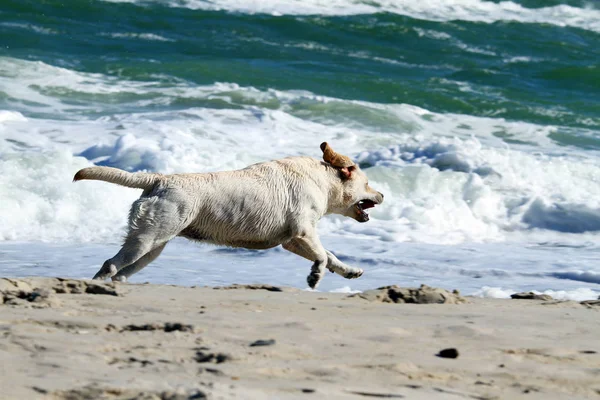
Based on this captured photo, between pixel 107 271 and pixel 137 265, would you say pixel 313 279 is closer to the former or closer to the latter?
pixel 137 265

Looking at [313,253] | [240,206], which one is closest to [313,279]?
[313,253]

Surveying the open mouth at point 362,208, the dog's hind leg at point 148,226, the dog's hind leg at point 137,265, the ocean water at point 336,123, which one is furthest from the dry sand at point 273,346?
the ocean water at point 336,123

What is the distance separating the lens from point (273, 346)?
16.5 feet

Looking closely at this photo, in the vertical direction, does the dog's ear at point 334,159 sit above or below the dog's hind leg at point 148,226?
above

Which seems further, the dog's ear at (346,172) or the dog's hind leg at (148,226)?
the dog's ear at (346,172)

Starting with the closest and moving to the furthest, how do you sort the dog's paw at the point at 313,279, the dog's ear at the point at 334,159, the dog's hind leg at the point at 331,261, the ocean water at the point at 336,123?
the dog's paw at the point at 313,279, the dog's hind leg at the point at 331,261, the dog's ear at the point at 334,159, the ocean water at the point at 336,123

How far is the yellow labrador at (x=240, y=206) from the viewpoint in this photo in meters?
7.42

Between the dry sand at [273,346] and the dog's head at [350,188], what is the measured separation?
1801 mm

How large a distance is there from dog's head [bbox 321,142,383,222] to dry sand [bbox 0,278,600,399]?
1801 millimetres

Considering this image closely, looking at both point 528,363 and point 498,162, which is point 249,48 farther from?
point 528,363

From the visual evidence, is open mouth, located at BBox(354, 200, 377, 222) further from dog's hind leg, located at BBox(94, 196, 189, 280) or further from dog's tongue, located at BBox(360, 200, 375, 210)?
dog's hind leg, located at BBox(94, 196, 189, 280)

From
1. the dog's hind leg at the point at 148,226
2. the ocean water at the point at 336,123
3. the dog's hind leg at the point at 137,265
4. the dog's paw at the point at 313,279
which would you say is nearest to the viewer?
the dog's hind leg at the point at 148,226

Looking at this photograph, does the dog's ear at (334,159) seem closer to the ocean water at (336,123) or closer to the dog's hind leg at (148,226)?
the ocean water at (336,123)

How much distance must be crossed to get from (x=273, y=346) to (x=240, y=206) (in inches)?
112
